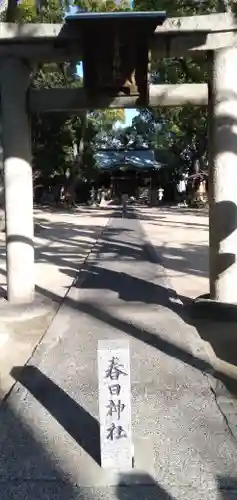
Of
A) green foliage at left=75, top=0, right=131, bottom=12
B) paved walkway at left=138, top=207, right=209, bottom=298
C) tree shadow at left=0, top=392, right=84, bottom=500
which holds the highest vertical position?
green foliage at left=75, top=0, right=131, bottom=12

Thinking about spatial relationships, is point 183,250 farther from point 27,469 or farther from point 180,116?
point 180,116

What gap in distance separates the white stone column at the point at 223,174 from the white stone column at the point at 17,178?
8.16 ft

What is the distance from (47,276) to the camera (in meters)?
10.0

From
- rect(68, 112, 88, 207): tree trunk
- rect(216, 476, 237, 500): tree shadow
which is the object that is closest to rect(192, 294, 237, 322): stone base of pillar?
rect(216, 476, 237, 500): tree shadow

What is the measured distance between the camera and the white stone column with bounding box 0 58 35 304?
280 inches

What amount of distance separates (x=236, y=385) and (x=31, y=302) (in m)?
3.76

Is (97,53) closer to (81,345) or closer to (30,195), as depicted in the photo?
(30,195)

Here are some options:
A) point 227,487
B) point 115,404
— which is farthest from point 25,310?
point 227,487

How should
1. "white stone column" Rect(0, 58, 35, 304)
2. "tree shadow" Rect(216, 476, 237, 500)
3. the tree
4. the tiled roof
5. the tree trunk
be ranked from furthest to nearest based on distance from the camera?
the tiled roof → the tree trunk → the tree → "white stone column" Rect(0, 58, 35, 304) → "tree shadow" Rect(216, 476, 237, 500)

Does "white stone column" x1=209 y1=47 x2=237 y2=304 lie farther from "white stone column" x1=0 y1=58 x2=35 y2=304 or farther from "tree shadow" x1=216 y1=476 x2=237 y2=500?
"tree shadow" x1=216 y1=476 x2=237 y2=500

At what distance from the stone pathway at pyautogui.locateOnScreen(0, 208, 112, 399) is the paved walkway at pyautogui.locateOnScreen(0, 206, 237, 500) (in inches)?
7.9

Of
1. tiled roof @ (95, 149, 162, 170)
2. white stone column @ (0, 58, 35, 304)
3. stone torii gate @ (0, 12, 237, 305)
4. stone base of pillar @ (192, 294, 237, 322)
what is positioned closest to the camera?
stone torii gate @ (0, 12, 237, 305)

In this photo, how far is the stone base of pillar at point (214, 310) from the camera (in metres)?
6.81

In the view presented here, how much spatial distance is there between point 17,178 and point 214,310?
316 centimetres
